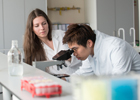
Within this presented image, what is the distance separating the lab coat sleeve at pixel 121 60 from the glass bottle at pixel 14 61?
72cm

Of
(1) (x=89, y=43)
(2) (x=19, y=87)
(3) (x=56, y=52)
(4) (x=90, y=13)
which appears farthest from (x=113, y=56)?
(4) (x=90, y=13)

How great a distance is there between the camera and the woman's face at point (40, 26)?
10.2 ft

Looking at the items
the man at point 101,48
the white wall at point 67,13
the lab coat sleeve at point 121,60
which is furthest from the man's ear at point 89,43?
the white wall at point 67,13

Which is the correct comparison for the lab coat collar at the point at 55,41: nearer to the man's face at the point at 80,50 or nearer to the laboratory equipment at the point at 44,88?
the man's face at the point at 80,50

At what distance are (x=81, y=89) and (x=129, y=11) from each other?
618cm

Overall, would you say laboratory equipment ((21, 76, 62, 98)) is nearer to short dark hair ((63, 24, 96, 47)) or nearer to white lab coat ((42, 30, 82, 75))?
short dark hair ((63, 24, 96, 47))

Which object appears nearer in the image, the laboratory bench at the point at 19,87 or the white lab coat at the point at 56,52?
the laboratory bench at the point at 19,87

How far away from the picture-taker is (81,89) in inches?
32.2

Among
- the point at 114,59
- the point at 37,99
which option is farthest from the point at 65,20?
the point at 37,99

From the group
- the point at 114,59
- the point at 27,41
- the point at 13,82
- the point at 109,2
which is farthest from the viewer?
the point at 109,2

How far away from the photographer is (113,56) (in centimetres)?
197

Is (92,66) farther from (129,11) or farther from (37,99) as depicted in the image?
(129,11)

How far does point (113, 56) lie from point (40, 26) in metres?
1.37

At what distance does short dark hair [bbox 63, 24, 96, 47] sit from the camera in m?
2.10
